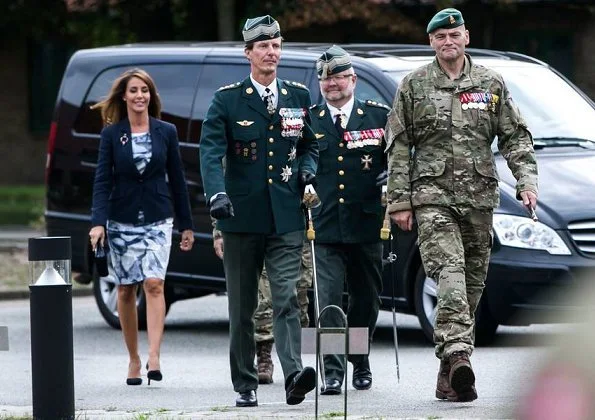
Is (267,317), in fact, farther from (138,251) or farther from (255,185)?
(255,185)

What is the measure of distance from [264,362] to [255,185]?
69.8 inches

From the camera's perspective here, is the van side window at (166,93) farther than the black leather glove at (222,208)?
Yes

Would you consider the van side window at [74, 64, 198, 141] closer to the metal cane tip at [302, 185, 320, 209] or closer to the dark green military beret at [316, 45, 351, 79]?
the dark green military beret at [316, 45, 351, 79]

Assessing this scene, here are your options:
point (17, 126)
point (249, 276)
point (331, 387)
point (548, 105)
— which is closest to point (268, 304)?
point (331, 387)

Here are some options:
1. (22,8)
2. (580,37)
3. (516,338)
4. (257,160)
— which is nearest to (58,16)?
(22,8)

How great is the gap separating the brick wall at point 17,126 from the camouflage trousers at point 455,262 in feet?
93.5

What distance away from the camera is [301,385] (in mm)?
8148

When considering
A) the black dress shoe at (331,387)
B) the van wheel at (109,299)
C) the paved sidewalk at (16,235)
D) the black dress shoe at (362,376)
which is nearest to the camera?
the black dress shoe at (331,387)

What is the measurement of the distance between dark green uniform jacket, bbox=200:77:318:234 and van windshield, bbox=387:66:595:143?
9.59 feet

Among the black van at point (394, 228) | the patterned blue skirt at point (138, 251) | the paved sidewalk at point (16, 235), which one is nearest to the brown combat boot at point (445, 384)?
the black van at point (394, 228)

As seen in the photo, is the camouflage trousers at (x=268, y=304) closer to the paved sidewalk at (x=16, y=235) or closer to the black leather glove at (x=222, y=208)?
the black leather glove at (x=222, y=208)

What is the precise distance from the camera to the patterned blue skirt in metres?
10.1

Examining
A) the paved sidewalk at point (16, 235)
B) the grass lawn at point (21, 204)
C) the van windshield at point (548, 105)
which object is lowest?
the grass lawn at point (21, 204)

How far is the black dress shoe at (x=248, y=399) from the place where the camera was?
8.68m
